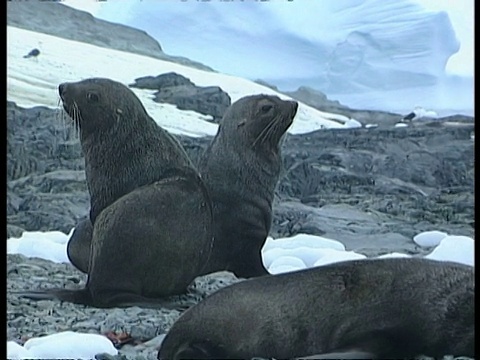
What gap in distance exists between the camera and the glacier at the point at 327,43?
10.1ft

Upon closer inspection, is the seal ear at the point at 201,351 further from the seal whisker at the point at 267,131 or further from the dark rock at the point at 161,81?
the dark rock at the point at 161,81

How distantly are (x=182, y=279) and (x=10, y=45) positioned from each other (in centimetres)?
96

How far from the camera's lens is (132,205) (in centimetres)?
301

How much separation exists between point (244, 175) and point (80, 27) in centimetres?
75

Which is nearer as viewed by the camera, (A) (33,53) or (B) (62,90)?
(B) (62,90)

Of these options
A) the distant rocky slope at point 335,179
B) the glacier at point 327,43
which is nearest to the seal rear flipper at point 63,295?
the distant rocky slope at point 335,179

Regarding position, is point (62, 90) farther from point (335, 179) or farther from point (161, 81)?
point (335, 179)

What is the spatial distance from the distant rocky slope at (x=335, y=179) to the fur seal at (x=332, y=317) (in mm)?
196

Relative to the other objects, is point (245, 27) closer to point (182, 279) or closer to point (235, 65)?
point (235, 65)

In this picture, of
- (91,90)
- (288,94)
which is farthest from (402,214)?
(91,90)

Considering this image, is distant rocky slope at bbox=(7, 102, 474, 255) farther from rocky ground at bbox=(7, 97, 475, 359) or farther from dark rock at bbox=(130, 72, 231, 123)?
dark rock at bbox=(130, 72, 231, 123)

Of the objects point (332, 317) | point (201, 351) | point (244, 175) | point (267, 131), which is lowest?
point (201, 351)

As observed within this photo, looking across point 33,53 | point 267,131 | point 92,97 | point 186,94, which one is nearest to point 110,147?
point 92,97

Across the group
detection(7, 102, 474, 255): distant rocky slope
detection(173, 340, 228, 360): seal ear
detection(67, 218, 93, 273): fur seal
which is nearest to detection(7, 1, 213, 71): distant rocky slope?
detection(7, 102, 474, 255): distant rocky slope
